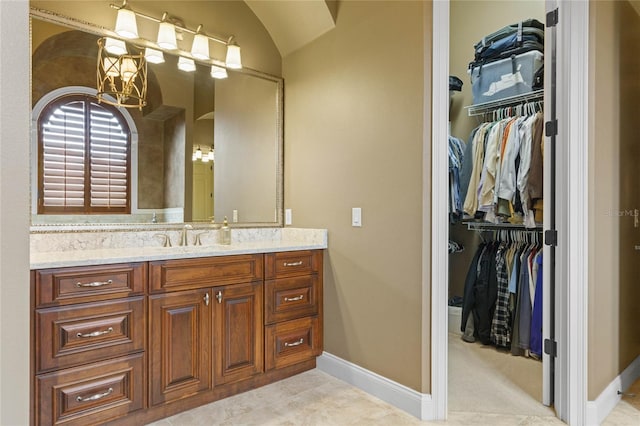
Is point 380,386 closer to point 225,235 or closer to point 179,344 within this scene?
point 179,344

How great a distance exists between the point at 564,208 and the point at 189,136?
2.31 m

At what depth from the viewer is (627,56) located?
241 centimetres

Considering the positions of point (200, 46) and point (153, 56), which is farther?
point (200, 46)

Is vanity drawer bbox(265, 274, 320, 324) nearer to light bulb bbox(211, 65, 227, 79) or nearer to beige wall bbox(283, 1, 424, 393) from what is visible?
beige wall bbox(283, 1, 424, 393)

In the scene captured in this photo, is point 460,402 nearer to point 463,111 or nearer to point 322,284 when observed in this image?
point 322,284

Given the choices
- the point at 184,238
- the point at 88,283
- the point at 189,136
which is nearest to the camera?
the point at 88,283

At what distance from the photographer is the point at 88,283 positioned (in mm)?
1790

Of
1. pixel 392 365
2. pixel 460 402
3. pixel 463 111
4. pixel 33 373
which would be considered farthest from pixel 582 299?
pixel 33 373

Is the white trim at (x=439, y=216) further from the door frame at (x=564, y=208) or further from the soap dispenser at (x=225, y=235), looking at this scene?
the soap dispenser at (x=225, y=235)

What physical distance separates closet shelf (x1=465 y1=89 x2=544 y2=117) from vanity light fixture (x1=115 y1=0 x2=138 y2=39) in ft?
8.76

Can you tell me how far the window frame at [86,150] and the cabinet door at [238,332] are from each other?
33.5 inches

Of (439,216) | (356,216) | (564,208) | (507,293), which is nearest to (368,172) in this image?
(356,216)

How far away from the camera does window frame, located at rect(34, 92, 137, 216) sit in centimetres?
212

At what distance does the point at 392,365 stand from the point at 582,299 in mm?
1059
